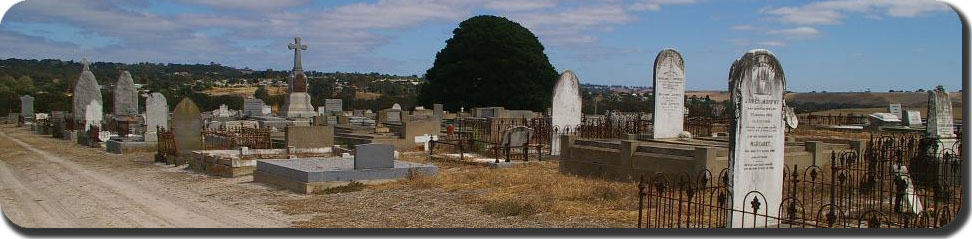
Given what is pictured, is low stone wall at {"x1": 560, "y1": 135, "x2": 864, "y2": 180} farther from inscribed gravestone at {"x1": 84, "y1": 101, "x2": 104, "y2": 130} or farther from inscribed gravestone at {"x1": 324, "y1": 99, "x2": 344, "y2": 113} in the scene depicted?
inscribed gravestone at {"x1": 324, "y1": 99, "x2": 344, "y2": 113}

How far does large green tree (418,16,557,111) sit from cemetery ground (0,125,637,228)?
35.3m

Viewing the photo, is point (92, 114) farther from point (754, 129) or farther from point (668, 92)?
point (754, 129)

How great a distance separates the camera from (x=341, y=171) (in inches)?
512

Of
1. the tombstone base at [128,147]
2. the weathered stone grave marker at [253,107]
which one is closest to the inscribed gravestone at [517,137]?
the tombstone base at [128,147]

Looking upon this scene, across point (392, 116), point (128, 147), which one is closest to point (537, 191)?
point (128, 147)

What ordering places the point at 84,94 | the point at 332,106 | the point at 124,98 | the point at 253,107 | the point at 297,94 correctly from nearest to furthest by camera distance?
1. the point at 84,94
2. the point at 124,98
3. the point at 297,94
4. the point at 253,107
5. the point at 332,106

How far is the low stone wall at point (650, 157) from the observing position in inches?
473

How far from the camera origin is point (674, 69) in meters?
15.8

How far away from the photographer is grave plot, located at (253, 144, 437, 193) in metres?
12.7

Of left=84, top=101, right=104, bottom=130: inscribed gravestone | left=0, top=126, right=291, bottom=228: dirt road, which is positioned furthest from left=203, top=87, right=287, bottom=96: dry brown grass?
left=0, top=126, right=291, bottom=228: dirt road

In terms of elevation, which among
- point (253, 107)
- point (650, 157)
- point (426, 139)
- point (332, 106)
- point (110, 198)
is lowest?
point (110, 198)

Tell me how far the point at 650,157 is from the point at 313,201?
5273 millimetres

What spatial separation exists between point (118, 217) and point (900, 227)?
9035 mm

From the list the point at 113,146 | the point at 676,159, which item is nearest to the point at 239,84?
the point at 113,146
